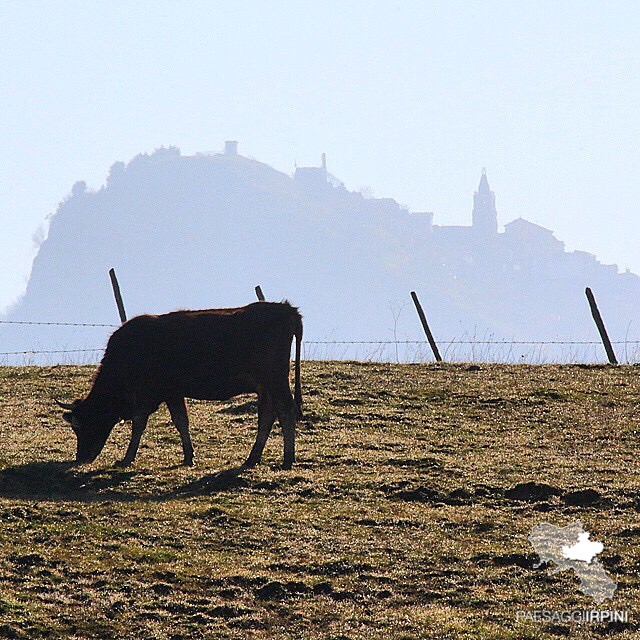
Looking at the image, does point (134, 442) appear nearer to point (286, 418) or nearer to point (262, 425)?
point (262, 425)

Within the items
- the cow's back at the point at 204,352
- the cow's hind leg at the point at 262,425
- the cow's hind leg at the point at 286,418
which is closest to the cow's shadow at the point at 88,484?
the cow's hind leg at the point at 262,425

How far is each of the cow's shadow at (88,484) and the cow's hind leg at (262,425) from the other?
12.7 inches

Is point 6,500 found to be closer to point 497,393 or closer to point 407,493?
point 407,493

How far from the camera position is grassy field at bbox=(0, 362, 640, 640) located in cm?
995

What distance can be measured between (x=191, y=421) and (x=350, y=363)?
24.2ft

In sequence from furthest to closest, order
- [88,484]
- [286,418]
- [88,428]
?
1. [88,428]
2. [286,418]
3. [88,484]

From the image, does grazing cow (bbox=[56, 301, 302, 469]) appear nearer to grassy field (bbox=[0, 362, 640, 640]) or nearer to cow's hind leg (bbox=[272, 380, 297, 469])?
cow's hind leg (bbox=[272, 380, 297, 469])

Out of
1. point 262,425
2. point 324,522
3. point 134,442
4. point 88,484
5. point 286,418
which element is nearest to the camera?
point 324,522

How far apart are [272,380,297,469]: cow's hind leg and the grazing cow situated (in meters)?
0.01

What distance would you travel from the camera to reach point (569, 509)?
13188 mm

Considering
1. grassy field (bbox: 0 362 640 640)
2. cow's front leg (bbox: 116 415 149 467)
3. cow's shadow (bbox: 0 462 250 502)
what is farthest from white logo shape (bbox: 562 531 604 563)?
cow's front leg (bbox: 116 415 149 467)

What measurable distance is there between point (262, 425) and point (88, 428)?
8.86ft

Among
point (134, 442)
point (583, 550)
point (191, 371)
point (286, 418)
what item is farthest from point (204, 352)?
point (583, 550)

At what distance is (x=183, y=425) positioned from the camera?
53.1ft
